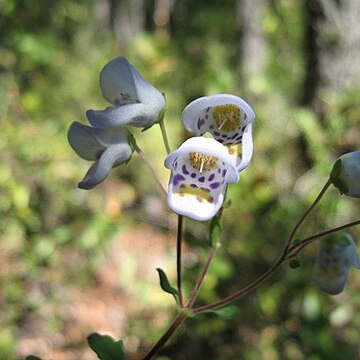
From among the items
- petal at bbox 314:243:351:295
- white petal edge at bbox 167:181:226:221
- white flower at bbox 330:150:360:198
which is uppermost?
white petal edge at bbox 167:181:226:221

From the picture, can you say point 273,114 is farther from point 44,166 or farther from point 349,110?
point 44,166

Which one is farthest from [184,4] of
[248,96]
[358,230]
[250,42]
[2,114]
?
[358,230]

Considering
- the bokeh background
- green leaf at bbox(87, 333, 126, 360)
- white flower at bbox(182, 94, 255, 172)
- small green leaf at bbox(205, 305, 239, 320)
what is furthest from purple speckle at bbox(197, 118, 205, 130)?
the bokeh background

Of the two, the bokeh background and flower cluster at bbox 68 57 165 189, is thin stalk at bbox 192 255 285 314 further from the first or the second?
the bokeh background

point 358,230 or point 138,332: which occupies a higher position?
point 358,230

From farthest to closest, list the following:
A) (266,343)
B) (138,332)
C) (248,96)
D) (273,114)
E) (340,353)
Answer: (248,96), (273,114), (138,332), (266,343), (340,353)

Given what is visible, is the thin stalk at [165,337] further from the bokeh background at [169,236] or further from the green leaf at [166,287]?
the bokeh background at [169,236]

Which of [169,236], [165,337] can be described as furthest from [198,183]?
[169,236]
